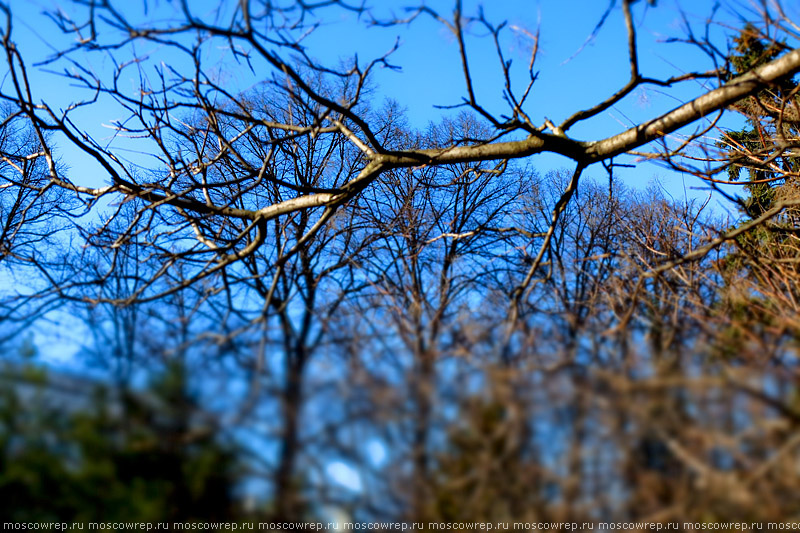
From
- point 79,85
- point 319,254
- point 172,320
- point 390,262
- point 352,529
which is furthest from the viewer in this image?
point 319,254

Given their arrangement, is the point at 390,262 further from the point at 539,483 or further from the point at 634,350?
the point at 539,483

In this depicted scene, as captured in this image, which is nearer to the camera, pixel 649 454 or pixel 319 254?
pixel 649 454

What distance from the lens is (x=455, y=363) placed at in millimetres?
2797

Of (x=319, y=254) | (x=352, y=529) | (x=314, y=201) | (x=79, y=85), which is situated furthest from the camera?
(x=319, y=254)

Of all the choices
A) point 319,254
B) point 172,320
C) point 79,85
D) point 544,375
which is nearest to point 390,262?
point 319,254

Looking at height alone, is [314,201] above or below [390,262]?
above

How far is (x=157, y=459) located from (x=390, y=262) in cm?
391

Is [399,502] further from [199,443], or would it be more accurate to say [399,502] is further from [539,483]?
[199,443]

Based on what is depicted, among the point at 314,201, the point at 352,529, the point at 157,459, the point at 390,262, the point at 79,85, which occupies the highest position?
the point at 79,85

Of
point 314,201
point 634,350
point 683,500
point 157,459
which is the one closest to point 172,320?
point 157,459

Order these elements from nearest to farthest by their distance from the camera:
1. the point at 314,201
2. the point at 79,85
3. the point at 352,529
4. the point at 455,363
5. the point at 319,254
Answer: the point at 352,529
the point at 455,363
the point at 79,85
the point at 314,201
the point at 319,254

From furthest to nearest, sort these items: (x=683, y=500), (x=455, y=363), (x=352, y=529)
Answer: (x=455, y=363) → (x=352, y=529) → (x=683, y=500)

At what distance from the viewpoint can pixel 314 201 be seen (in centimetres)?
558

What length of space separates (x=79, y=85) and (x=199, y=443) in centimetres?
336
